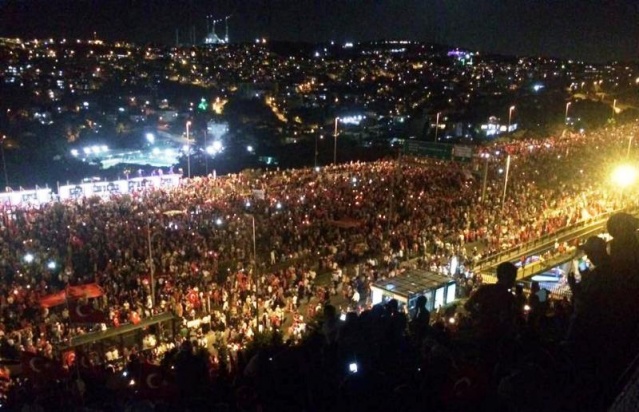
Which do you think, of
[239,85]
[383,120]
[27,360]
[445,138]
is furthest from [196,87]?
[27,360]

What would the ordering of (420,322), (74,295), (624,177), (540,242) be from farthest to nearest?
(624,177) < (540,242) < (74,295) < (420,322)

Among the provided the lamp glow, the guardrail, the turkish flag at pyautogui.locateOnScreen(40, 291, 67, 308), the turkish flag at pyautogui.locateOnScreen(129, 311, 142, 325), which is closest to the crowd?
the turkish flag at pyautogui.locateOnScreen(129, 311, 142, 325)

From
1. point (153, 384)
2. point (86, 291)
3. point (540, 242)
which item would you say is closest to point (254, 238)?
point (86, 291)

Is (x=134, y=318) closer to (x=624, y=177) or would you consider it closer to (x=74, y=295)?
(x=74, y=295)

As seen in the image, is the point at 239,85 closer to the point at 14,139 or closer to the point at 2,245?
the point at 14,139

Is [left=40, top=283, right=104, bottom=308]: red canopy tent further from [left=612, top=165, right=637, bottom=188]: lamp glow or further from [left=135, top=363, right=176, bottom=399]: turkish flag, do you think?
[left=612, top=165, right=637, bottom=188]: lamp glow

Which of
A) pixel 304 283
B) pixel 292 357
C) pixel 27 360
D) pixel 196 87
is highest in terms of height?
pixel 196 87
